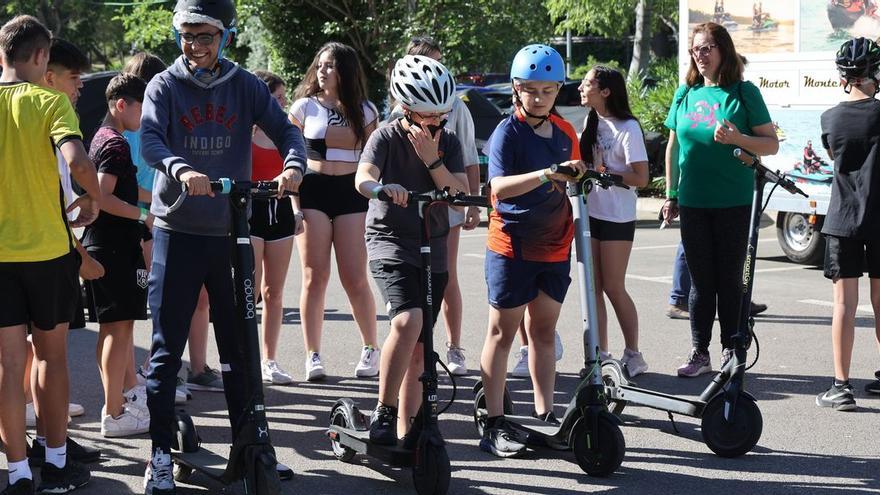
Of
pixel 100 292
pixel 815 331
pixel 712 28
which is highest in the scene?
pixel 712 28

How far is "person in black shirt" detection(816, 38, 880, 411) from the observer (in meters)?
6.89

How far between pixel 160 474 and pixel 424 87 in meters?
2.02

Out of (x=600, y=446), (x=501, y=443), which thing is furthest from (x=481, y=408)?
(x=600, y=446)

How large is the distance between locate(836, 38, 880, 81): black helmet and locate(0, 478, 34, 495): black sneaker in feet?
15.8

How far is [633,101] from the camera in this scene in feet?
67.2

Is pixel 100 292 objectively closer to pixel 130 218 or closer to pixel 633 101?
pixel 130 218

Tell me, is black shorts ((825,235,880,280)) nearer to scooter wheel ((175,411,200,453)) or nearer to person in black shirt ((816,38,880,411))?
person in black shirt ((816,38,880,411))

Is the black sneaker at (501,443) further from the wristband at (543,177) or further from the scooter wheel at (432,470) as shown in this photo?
the wristband at (543,177)

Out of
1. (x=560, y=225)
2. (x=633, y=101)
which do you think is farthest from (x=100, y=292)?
(x=633, y=101)

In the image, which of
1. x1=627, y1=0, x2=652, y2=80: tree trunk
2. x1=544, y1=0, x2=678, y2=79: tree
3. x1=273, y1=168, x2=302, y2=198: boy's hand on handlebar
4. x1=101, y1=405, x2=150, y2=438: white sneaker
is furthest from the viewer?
x1=627, y1=0, x2=652, y2=80: tree trunk

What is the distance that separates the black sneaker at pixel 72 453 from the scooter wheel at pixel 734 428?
2986 mm

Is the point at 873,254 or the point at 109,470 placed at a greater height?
the point at 873,254

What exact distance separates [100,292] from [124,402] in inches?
28.1

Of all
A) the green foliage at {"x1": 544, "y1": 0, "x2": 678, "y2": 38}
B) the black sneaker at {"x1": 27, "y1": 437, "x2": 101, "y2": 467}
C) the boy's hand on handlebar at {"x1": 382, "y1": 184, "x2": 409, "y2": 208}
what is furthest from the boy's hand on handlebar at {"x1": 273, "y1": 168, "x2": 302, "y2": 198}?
the green foliage at {"x1": 544, "y1": 0, "x2": 678, "y2": 38}
